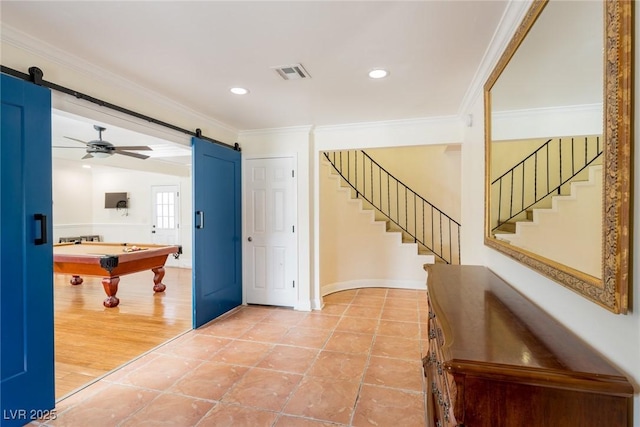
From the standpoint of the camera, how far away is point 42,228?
6.45 ft

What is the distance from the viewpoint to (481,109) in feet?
8.06

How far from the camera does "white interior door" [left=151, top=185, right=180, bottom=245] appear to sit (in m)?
7.68

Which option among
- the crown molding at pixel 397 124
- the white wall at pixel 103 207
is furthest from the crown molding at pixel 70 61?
the white wall at pixel 103 207

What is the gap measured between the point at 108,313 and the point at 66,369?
5.23ft

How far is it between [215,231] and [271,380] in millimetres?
1951

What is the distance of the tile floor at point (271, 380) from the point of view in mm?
2006

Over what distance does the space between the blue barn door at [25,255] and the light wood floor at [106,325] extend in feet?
1.36

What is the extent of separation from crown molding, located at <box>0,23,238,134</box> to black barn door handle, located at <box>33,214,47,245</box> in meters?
1.06

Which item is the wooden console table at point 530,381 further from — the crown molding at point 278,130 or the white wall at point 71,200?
the white wall at point 71,200

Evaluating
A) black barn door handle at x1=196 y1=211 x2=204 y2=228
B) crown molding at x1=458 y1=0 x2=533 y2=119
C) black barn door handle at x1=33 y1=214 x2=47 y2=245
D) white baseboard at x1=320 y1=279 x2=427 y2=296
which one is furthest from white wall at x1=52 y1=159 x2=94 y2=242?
crown molding at x1=458 y1=0 x2=533 y2=119

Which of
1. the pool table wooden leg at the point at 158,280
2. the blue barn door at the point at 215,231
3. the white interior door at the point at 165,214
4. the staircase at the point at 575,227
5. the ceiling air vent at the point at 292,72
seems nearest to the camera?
the staircase at the point at 575,227

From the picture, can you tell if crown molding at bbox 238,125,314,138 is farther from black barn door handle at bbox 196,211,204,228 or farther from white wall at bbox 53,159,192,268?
white wall at bbox 53,159,192,268

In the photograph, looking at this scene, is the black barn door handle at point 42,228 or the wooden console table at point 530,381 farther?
the black barn door handle at point 42,228

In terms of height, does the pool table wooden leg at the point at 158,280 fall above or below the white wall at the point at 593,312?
below
